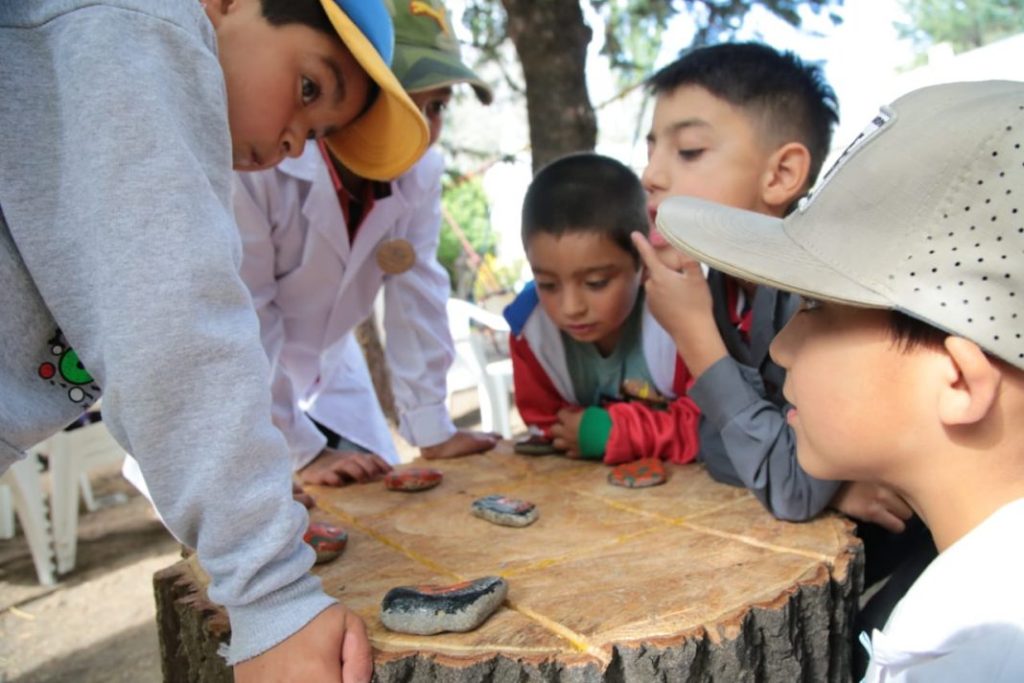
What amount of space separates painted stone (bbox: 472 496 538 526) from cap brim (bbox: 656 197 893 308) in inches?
26.9

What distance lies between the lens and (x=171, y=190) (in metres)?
0.96

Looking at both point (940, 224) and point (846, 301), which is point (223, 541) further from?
point (940, 224)

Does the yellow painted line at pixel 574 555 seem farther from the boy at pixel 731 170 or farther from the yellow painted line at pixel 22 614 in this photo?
the yellow painted line at pixel 22 614

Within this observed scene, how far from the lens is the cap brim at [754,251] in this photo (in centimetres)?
96

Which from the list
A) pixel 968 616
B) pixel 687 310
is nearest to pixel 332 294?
pixel 687 310

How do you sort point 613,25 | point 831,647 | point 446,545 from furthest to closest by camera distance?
1. point 613,25
2. point 446,545
3. point 831,647

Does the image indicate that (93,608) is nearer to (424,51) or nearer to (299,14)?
(424,51)

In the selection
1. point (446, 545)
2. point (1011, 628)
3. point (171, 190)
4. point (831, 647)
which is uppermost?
point (171, 190)

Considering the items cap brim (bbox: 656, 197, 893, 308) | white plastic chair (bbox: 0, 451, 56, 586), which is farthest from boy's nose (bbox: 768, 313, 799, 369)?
white plastic chair (bbox: 0, 451, 56, 586)

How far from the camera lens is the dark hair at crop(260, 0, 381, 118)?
125 cm

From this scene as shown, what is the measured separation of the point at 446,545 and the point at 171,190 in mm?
827

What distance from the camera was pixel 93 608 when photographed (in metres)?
3.58

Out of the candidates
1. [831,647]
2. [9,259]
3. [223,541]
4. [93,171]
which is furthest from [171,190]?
[831,647]

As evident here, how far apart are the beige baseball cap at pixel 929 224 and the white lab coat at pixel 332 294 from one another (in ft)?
4.83
